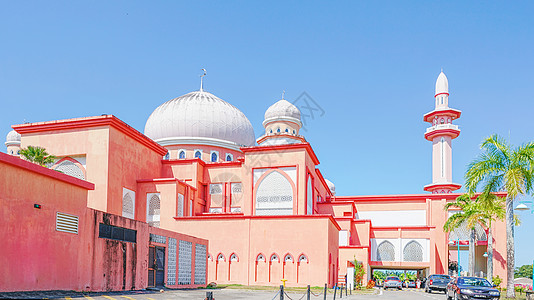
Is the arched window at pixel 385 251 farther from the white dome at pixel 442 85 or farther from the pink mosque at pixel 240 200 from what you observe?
the white dome at pixel 442 85

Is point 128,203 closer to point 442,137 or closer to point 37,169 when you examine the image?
point 37,169

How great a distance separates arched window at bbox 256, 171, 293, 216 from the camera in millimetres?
38094

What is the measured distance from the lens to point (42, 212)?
1641cm

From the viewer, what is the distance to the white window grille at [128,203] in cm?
3491

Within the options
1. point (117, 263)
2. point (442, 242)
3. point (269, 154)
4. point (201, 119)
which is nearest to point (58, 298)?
point (117, 263)

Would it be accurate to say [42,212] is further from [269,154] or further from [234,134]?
[234,134]

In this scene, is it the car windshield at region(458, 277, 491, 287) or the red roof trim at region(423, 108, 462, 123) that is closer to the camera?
the car windshield at region(458, 277, 491, 287)

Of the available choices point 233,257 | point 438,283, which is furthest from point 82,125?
point 438,283

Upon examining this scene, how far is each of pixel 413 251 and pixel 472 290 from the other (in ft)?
87.7

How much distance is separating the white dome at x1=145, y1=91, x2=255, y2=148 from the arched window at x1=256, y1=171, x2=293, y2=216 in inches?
364

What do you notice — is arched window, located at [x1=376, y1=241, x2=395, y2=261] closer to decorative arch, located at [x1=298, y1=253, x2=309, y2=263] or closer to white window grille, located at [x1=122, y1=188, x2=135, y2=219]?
decorative arch, located at [x1=298, y1=253, x2=309, y2=263]

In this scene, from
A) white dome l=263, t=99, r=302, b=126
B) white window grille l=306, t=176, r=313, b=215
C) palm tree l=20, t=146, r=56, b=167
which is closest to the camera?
palm tree l=20, t=146, r=56, b=167

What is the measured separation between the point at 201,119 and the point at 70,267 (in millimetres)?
29938

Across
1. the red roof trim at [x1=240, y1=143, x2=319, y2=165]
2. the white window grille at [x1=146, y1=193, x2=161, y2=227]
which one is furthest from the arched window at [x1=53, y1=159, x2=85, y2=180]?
the red roof trim at [x1=240, y1=143, x2=319, y2=165]
